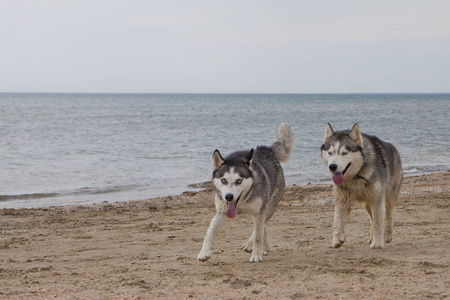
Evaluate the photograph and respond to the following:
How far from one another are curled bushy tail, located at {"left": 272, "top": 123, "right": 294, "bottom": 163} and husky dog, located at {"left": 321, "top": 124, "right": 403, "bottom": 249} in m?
1.00

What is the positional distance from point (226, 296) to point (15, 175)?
13498 millimetres

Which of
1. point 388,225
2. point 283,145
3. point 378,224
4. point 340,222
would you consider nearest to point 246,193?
point 340,222

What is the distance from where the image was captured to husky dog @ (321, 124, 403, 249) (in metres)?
6.00

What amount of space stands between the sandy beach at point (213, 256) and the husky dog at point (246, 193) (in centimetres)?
27

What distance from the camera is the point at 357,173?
6.16 m

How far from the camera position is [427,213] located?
348 inches

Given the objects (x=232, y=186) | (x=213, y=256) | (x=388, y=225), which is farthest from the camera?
(x=388, y=225)

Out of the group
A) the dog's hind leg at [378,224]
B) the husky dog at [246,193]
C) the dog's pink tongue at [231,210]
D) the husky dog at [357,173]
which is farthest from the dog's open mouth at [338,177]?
the dog's pink tongue at [231,210]

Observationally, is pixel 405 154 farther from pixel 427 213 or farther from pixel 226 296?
pixel 226 296

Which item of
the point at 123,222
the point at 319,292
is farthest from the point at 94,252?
the point at 319,292

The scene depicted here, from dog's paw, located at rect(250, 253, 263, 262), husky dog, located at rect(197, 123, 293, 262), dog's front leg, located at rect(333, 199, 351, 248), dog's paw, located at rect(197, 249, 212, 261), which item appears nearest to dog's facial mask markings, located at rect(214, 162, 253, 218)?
husky dog, located at rect(197, 123, 293, 262)

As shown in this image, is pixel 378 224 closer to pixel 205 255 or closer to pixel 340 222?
pixel 340 222

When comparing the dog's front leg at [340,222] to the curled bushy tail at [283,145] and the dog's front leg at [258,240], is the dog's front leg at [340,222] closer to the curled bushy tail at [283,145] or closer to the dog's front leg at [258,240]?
the dog's front leg at [258,240]

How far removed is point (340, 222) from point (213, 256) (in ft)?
5.34
